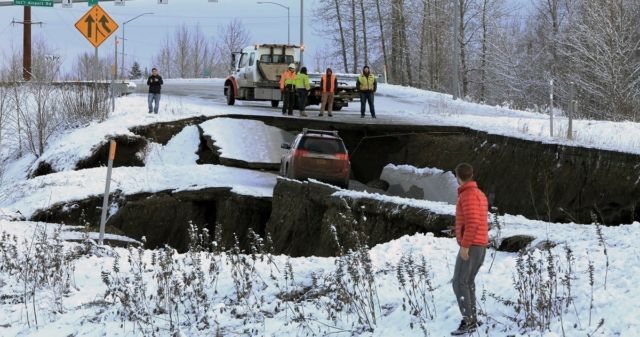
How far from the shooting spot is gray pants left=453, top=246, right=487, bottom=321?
22.6ft

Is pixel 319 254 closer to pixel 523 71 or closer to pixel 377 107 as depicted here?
pixel 377 107

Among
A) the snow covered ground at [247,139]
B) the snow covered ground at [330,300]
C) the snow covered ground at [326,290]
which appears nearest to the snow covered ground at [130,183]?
the snow covered ground at [247,139]

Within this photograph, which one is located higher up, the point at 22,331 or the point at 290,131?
the point at 290,131

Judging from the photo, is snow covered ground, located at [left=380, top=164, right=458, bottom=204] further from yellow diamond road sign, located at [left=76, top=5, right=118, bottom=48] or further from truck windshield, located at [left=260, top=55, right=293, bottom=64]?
truck windshield, located at [left=260, top=55, right=293, bottom=64]

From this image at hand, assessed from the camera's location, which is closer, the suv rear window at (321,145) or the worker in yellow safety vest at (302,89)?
the suv rear window at (321,145)

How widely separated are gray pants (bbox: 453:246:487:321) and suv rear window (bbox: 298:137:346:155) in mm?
12495

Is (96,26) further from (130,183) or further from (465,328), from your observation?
(465,328)

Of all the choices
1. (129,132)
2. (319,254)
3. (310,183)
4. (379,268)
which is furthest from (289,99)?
(379,268)

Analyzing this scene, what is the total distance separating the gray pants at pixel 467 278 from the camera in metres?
6.90

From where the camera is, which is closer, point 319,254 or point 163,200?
point 319,254

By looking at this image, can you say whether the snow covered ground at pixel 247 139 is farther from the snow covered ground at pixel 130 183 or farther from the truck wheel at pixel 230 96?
the truck wheel at pixel 230 96

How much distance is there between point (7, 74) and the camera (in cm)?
3192

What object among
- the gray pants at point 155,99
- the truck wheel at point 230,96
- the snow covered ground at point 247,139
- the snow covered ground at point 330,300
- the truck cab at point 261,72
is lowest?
the snow covered ground at point 330,300

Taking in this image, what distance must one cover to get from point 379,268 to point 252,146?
1556 cm
